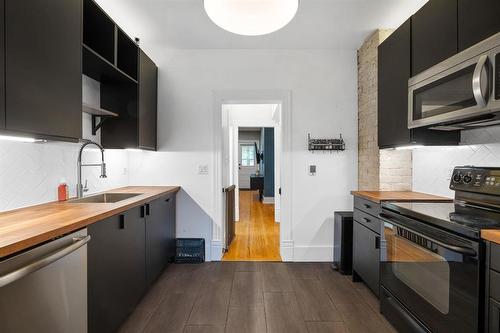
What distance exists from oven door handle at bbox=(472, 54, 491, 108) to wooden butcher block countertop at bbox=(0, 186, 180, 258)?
216 centimetres

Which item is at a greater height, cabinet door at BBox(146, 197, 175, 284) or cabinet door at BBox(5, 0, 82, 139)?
cabinet door at BBox(5, 0, 82, 139)

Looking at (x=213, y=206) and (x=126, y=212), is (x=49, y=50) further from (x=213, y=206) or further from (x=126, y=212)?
(x=213, y=206)

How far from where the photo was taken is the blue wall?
8.04 m

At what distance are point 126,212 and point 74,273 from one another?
660 mm

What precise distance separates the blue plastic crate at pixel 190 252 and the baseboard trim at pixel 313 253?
114 centimetres

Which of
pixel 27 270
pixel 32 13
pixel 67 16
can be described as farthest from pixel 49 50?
pixel 27 270

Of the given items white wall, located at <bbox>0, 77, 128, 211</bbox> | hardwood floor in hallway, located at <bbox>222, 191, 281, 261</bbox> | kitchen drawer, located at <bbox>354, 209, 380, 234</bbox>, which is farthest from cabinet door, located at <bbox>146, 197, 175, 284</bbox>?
kitchen drawer, located at <bbox>354, 209, 380, 234</bbox>

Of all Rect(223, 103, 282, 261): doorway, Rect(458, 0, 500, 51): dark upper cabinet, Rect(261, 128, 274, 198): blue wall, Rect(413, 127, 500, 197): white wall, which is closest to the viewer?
Rect(458, 0, 500, 51): dark upper cabinet

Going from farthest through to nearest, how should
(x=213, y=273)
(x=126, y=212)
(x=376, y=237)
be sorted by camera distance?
(x=213, y=273), (x=376, y=237), (x=126, y=212)

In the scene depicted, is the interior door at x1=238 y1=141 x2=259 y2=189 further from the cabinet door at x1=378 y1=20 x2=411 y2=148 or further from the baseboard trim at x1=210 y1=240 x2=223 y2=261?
the cabinet door at x1=378 y1=20 x2=411 y2=148

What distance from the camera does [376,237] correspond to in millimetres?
2262

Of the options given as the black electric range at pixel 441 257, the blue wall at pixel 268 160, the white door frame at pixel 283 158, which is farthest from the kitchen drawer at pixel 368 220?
the blue wall at pixel 268 160

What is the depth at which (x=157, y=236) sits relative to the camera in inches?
106

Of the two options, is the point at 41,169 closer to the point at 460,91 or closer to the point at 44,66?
the point at 44,66
